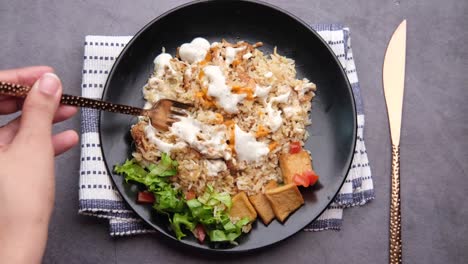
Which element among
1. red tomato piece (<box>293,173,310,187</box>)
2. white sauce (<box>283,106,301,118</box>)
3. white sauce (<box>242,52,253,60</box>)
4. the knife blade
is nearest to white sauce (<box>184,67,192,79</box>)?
white sauce (<box>242,52,253,60</box>)

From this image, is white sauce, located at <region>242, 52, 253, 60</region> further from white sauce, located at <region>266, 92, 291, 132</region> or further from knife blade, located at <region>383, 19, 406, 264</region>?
knife blade, located at <region>383, 19, 406, 264</region>

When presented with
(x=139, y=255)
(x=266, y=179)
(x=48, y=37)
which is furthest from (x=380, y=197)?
(x=48, y=37)

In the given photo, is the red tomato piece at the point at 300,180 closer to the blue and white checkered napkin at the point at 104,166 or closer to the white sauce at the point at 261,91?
the blue and white checkered napkin at the point at 104,166

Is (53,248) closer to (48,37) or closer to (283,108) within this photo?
(48,37)

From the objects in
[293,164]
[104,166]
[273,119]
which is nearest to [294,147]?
[293,164]

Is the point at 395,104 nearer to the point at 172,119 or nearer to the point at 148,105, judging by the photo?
the point at 172,119
